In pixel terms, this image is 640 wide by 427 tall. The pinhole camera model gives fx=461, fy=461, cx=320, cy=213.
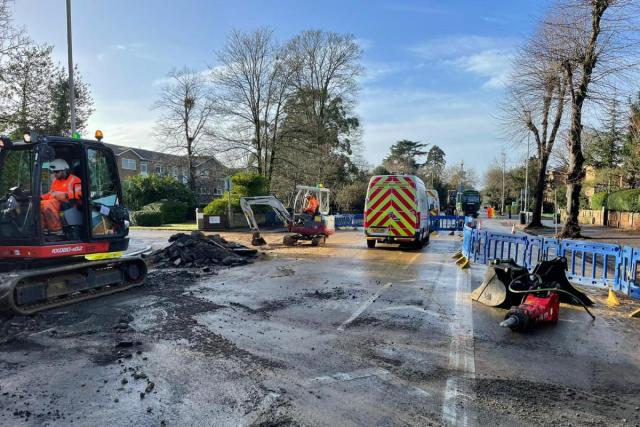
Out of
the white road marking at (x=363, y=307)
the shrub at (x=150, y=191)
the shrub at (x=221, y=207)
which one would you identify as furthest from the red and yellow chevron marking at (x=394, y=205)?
the shrub at (x=150, y=191)

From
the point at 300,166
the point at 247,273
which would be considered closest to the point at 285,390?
the point at 247,273

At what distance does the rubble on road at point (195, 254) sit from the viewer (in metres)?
12.3

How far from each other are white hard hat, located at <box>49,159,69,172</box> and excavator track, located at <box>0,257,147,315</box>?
5.33 ft

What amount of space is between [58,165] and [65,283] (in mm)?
1982

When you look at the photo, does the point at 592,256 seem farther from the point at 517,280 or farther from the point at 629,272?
the point at 517,280

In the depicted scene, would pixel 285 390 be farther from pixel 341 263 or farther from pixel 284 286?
pixel 341 263

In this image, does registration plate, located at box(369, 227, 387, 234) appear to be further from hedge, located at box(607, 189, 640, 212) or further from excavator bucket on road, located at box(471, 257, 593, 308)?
hedge, located at box(607, 189, 640, 212)

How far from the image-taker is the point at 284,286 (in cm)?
954

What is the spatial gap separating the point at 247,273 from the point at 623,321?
7704 millimetres

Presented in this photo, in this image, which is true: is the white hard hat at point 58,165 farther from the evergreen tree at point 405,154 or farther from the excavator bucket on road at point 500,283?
the evergreen tree at point 405,154

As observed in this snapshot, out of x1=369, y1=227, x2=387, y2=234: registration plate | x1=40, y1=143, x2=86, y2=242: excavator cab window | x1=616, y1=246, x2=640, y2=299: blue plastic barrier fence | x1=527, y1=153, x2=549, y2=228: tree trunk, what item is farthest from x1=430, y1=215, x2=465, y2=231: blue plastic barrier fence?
x1=40, y1=143, x2=86, y2=242: excavator cab window

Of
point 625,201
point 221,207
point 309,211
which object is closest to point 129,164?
point 221,207

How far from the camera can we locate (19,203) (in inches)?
292

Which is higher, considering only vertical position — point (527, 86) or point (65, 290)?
point (527, 86)
